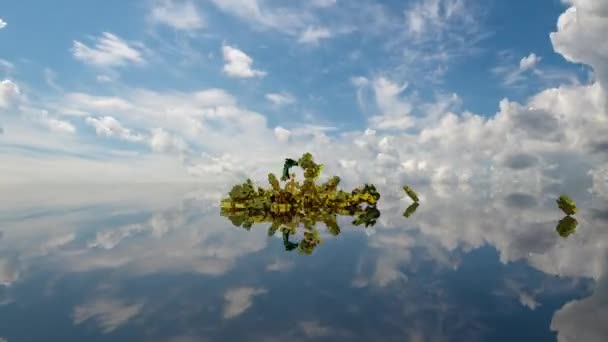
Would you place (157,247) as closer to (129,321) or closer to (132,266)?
(132,266)

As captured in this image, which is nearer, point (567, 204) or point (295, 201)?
point (295, 201)

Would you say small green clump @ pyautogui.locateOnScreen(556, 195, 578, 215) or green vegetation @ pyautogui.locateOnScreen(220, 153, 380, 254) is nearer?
green vegetation @ pyautogui.locateOnScreen(220, 153, 380, 254)

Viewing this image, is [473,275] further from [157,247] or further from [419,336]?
[157,247]

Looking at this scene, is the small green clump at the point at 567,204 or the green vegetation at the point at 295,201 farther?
the small green clump at the point at 567,204

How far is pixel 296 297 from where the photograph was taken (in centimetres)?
1847

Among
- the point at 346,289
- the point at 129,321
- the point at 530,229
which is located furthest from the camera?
the point at 530,229

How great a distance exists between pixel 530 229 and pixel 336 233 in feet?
74.6

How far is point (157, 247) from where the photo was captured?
3278cm

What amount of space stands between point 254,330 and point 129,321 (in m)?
4.74

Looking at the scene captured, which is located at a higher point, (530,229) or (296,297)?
(530,229)

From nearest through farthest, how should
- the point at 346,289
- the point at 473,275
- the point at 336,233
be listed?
the point at 346,289 → the point at 473,275 → the point at 336,233

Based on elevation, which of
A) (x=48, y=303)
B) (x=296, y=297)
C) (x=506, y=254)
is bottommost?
(x=48, y=303)

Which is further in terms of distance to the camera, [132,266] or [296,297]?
[132,266]

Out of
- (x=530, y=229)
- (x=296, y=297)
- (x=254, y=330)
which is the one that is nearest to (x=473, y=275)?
(x=296, y=297)
